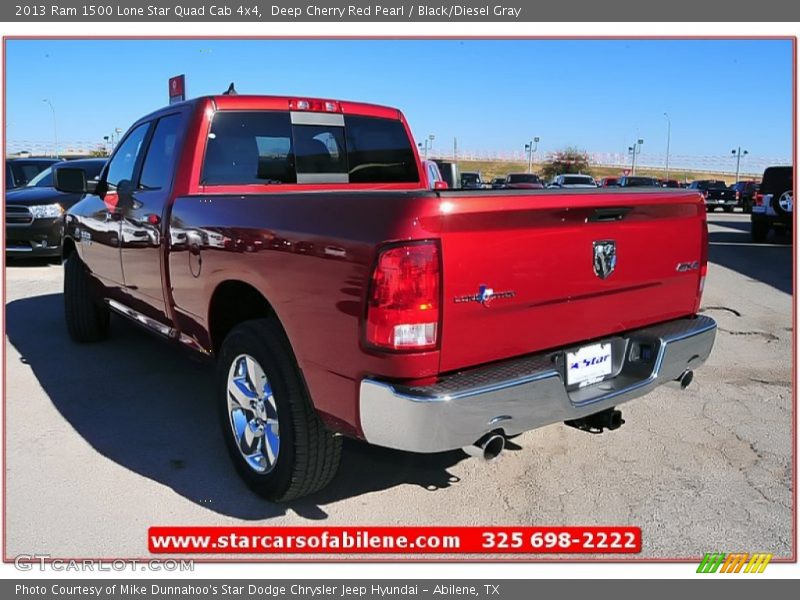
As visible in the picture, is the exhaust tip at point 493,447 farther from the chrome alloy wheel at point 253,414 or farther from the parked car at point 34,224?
the parked car at point 34,224

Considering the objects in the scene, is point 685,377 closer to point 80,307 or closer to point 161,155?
point 161,155

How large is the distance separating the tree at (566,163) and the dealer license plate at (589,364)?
7231 cm

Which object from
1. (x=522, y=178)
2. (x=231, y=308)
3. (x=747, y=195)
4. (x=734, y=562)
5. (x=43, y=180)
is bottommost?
(x=734, y=562)

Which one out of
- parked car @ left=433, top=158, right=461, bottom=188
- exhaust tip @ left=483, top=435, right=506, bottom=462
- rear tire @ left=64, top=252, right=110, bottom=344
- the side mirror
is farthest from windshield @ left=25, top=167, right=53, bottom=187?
exhaust tip @ left=483, top=435, right=506, bottom=462

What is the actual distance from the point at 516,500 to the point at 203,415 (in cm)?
221

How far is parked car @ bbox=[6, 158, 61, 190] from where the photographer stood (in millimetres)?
12758

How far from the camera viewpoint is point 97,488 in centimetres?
346

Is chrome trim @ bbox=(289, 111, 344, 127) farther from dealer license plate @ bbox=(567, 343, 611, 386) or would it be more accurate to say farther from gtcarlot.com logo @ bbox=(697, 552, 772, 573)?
Result: gtcarlot.com logo @ bbox=(697, 552, 772, 573)

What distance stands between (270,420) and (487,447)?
110 centimetres

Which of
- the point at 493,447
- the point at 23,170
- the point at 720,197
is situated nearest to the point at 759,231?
the point at 493,447

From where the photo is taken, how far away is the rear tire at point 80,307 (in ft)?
19.7

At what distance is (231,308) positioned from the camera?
12.0 feet

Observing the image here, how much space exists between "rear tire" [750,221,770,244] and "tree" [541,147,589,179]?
57.7 meters

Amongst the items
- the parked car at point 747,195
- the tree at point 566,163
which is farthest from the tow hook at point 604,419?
the tree at point 566,163
